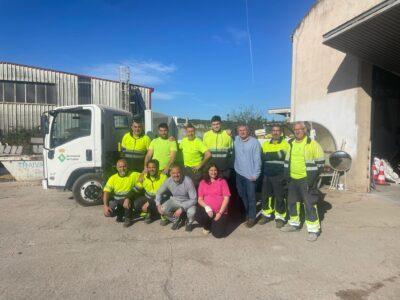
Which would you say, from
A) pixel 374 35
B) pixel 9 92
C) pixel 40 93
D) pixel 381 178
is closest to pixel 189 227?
pixel 374 35

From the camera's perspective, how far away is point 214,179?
5.46 metres

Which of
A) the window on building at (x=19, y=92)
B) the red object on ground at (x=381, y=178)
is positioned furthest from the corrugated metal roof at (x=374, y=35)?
the window on building at (x=19, y=92)

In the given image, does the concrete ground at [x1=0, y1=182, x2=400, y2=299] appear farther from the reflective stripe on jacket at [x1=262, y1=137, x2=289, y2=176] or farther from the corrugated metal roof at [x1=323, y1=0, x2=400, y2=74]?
the corrugated metal roof at [x1=323, y1=0, x2=400, y2=74]

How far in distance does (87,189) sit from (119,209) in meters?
1.41

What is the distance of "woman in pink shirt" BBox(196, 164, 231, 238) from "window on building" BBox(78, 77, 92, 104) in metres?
19.4

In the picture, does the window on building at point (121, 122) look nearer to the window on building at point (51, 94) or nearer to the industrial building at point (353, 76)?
the industrial building at point (353, 76)

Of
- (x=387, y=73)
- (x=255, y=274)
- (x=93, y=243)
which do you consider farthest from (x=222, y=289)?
(x=387, y=73)

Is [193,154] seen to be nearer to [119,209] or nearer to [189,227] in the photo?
[189,227]

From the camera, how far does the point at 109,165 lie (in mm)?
6891

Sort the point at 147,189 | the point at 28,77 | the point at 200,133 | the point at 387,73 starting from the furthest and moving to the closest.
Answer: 1. the point at 28,77
2. the point at 387,73
3. the point at 200,133
4. the point at 147,189

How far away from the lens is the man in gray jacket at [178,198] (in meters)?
5.47

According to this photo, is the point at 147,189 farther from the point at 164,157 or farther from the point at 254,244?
the point at 254,244

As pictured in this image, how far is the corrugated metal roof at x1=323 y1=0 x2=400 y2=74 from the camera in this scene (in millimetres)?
6777

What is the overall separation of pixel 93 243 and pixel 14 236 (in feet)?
4.70
